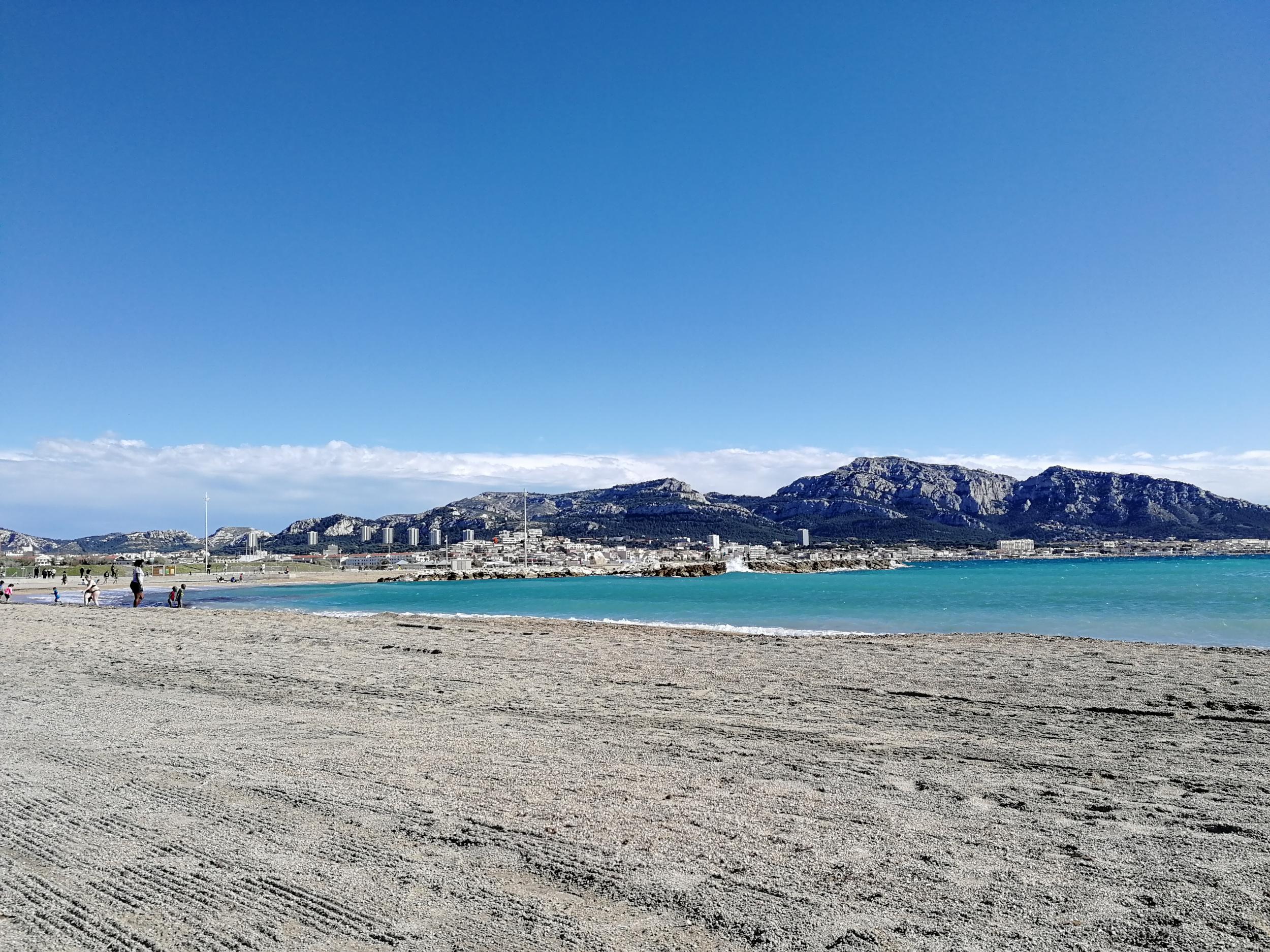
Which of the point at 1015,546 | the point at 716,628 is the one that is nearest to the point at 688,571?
the point at 716,628

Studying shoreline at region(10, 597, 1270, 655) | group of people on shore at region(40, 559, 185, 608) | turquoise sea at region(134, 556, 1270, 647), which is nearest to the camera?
shoreline at region(10, 597, 1270, 655)

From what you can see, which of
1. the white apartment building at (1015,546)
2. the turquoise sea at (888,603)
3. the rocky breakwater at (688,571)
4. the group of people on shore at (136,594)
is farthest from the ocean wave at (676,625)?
the white apartment building at (1015,546)

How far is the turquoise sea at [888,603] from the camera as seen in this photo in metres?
22.0

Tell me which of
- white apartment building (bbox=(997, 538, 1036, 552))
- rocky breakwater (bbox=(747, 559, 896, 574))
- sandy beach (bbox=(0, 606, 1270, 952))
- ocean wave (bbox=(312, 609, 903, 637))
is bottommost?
rocky breakwater (bbox=(747, 559, 896, 574))

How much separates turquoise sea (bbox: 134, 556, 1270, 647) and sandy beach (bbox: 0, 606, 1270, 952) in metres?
12.5

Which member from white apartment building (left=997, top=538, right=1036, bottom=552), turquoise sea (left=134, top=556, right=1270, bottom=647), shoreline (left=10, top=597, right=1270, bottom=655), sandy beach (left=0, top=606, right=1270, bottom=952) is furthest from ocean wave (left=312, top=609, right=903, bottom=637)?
white apartment building (left=997, top=538, right=1036, bottom=552)

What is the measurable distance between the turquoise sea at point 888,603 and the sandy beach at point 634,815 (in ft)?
40.9

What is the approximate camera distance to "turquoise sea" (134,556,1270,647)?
2202 cm

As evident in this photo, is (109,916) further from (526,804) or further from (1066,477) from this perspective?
(1066,477)

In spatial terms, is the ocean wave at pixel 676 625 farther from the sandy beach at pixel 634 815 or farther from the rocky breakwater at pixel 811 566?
the rocky breakwater at pixel 811 566

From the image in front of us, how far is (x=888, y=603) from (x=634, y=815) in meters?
31.2

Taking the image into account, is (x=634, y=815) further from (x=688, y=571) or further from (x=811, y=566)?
(x=811, y=566)

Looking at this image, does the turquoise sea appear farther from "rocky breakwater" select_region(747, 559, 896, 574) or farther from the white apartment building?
the white apartment building

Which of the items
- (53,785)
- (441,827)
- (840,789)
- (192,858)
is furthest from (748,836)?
(53,785)
